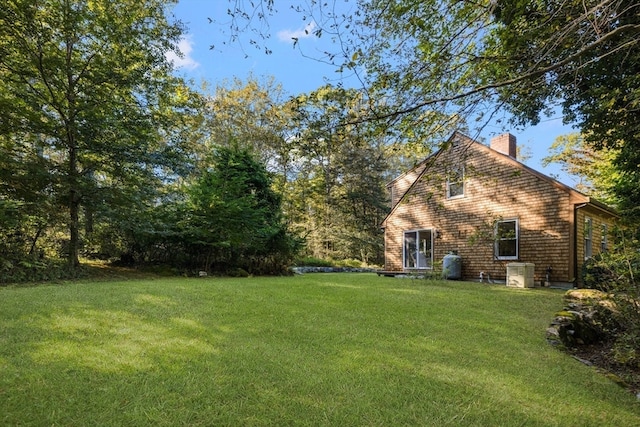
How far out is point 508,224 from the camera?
12133 mm

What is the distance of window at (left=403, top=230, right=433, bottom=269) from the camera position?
1474 centimetres

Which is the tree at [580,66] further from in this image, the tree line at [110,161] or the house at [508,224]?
the tree line at [110,161]

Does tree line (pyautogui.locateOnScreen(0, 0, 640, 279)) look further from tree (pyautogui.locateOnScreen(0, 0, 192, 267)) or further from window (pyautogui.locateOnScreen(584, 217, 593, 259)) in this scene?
window (pyautogui.locateOnScreen(584, 217, 593, 259))

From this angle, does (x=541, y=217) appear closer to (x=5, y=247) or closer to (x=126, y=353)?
(x=126, y=353)

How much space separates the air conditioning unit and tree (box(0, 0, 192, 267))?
12.1 metres

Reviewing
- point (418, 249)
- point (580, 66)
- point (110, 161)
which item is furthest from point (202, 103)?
point (580, 66)

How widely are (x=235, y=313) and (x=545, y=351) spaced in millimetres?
4148

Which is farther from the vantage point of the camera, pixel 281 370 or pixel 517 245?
pixel 517 245

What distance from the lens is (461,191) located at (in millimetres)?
13555

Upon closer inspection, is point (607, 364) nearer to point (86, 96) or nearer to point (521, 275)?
point (521, 275)

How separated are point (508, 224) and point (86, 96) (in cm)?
1472

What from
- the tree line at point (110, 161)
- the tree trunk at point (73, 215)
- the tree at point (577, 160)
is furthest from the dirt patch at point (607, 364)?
the tree at point (577, 160)

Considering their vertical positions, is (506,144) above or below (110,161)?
above

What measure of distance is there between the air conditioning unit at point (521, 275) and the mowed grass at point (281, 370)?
19.3ft
